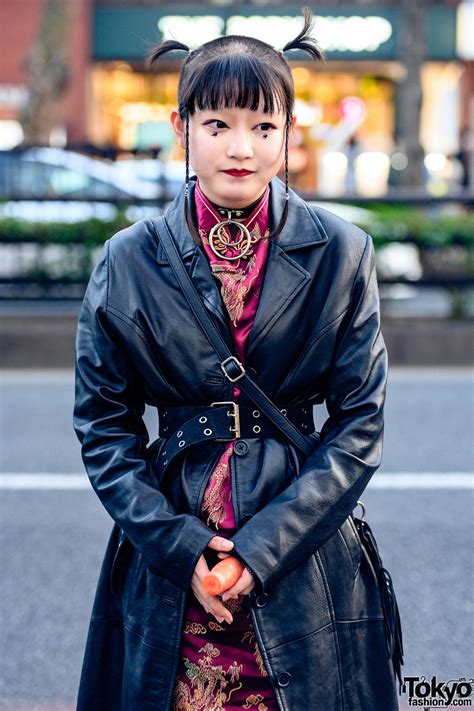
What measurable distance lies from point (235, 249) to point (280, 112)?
0.87 ft

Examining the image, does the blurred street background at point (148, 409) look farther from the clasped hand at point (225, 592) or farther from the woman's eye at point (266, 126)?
the clasped hand at point (225, 592)

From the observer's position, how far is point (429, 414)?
805cm

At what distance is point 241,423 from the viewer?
2.09 meters

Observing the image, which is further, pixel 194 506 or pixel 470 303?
pixel 470 303

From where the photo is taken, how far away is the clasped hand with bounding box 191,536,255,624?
1956mm

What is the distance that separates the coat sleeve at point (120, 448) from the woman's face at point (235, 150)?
258mm

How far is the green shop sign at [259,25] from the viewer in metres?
27.1

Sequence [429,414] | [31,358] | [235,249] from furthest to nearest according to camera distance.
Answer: [31,358]
[429,414]
[235,249]

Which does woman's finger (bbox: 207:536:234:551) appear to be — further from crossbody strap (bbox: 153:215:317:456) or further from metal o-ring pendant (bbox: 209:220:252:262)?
metal o-ring pendant (bbox: 209:220:252:262)

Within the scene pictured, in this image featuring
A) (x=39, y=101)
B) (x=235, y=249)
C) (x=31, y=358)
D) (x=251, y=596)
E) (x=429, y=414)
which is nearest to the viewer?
(x=251, y=596)

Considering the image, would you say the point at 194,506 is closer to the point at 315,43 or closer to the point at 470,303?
the point at 315,43

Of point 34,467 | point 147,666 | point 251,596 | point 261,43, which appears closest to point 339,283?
point 261,43

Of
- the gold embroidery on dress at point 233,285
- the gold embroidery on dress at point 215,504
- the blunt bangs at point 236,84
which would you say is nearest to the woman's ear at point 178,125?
the blunt bangs at point 236,84

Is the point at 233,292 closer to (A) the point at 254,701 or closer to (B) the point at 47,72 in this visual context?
(A) the point at 254,701
